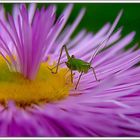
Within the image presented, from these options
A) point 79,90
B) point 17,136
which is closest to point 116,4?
point 79,90

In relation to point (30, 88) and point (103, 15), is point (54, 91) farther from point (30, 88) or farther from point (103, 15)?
point (103, 15)

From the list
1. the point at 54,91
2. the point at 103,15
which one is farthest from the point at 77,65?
the point at 103,15

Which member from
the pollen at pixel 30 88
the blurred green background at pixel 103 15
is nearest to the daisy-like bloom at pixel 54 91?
the pollen at pixel 30 88

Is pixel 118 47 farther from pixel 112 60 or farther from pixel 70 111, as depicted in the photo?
pixel 70 111

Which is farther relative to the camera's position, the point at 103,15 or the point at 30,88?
the point at 103,15

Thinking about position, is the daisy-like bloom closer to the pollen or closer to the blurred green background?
the pollen

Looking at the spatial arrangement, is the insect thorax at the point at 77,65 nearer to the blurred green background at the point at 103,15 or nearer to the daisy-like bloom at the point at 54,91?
the daisy-like bloom at the point at 54,91
